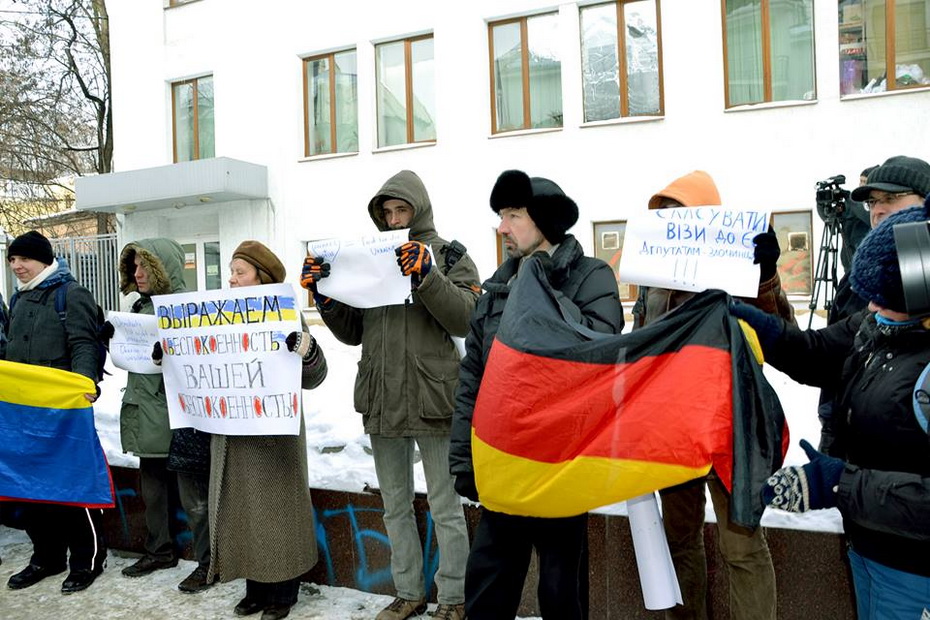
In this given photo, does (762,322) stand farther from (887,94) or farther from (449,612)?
(887,94)

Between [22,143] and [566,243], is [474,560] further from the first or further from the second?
[22,143]

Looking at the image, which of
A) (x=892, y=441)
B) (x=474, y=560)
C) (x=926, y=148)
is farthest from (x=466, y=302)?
(x=926, y=148)

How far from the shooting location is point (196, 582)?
4.57m

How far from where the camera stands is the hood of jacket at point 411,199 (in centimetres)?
399

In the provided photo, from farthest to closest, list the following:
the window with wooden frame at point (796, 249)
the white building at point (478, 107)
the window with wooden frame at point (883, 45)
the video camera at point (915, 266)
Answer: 1. the window with wooden frame at point (796, 249)
2. the white building at point (478, 107)
3. the window with wooden frame at point (883, 45)
4. the video camera at point (915, 266)

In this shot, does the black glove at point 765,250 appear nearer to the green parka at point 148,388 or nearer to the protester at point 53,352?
the green parka at point 148,388

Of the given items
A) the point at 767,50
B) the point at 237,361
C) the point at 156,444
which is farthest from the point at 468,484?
the point at 767,50

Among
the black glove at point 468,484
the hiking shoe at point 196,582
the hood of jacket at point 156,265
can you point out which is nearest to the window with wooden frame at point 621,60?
the hood of jacket at point 156,265

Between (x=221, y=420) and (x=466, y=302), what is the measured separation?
1.43 meters

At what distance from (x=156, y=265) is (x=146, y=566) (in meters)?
1.77

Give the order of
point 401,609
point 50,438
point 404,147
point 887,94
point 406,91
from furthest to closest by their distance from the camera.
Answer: point 406,91 < point 404,147 < point 887,94 < point 50,438 < point 401,609

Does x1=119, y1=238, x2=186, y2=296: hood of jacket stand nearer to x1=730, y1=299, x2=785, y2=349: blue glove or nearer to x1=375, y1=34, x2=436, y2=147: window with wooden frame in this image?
x1=730, y1=299, x2=785, y2=349: blue glove

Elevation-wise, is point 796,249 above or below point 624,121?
below

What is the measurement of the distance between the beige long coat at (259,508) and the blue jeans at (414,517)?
1.61 ft
